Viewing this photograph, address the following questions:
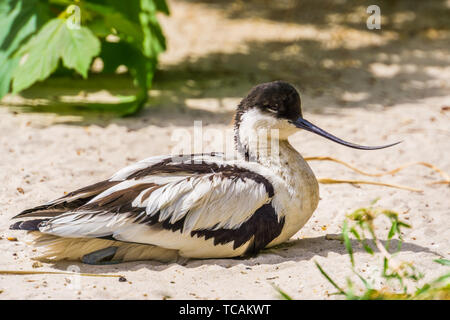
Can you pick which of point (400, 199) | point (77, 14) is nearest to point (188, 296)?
point (400, 199)

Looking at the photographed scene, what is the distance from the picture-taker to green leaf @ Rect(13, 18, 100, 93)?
6.35m

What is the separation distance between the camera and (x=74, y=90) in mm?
7980

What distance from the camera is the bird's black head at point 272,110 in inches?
169

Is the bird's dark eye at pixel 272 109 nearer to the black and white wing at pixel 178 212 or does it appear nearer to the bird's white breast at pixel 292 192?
the bird's white breast at pixel 292 192

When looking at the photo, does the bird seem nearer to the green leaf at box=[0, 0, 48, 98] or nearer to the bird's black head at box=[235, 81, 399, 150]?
the bird's black head at box=[235, 81, 399, 150]

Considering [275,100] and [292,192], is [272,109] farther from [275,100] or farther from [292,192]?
[292,192]

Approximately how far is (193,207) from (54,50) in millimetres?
3068

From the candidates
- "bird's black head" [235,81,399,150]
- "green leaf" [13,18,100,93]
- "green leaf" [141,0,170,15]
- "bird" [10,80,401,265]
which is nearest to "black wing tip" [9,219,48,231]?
"bird" [10,80,401,265]

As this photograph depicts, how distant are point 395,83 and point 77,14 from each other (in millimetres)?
3996

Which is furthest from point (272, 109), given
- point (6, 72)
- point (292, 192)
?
point (6, 72)

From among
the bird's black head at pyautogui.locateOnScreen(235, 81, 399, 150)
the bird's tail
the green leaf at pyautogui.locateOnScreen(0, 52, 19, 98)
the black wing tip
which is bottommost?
the bird's tail

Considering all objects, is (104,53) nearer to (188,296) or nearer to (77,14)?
(77,14)

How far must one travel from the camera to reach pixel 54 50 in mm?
6484

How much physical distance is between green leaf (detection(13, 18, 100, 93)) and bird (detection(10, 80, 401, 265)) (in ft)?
7.62
